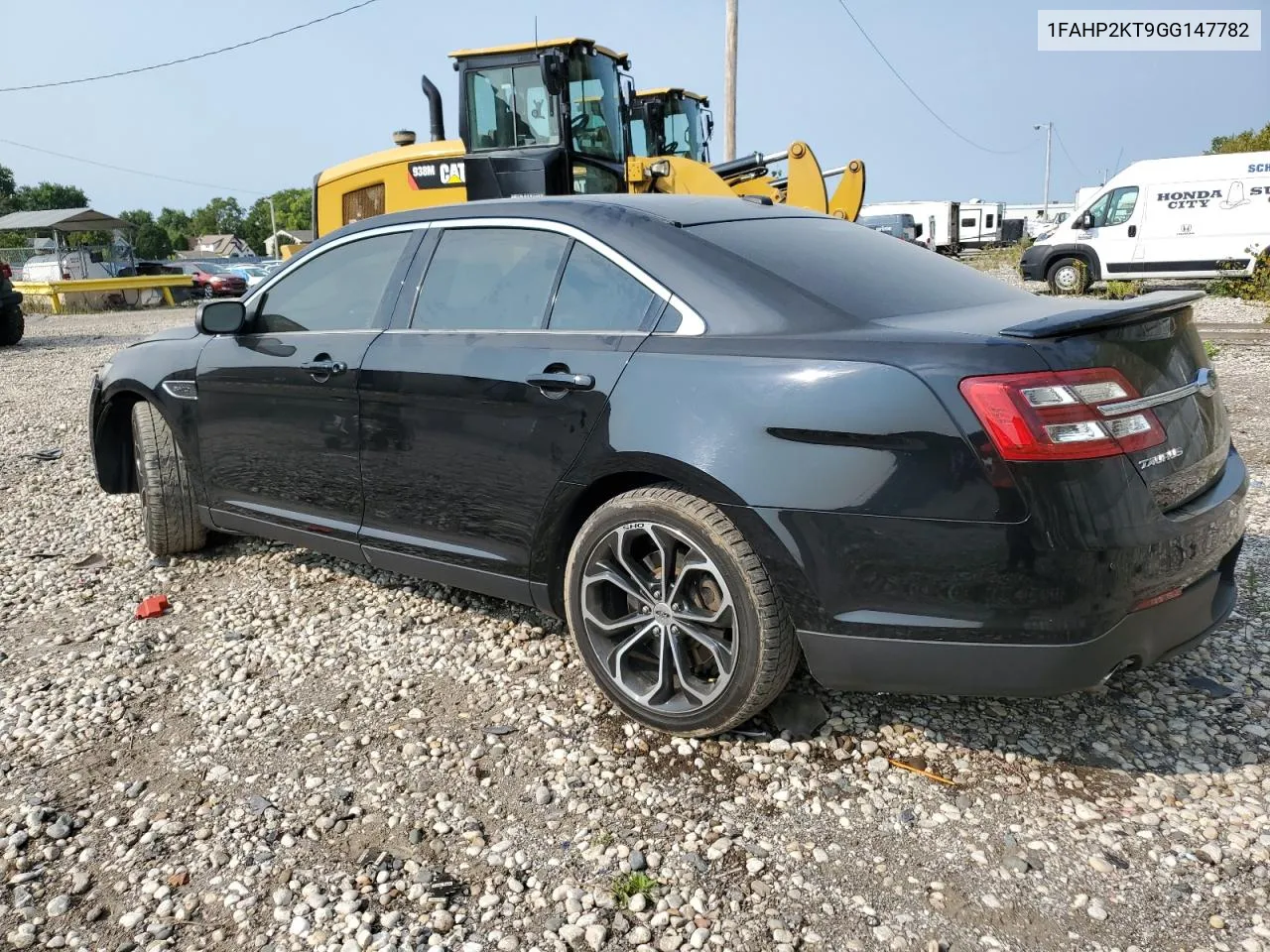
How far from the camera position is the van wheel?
722 inches

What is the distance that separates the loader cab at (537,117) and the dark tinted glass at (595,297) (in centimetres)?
742

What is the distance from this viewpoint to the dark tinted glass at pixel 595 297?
3062mm

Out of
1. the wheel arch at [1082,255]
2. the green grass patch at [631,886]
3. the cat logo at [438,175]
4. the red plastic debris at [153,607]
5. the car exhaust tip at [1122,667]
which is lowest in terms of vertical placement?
the green grass patch at [631,886]

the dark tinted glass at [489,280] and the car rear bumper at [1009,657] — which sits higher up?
the dark tinted glass at [489,280]

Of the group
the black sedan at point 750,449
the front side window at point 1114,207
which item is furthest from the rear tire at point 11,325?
the front side window at point 1114,207

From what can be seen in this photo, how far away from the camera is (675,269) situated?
3.01 m

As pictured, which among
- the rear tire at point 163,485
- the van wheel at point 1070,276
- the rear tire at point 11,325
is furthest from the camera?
the van wheel at point 1070,276

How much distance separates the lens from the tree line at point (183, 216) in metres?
93.0

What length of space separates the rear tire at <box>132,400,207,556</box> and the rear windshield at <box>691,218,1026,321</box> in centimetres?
287

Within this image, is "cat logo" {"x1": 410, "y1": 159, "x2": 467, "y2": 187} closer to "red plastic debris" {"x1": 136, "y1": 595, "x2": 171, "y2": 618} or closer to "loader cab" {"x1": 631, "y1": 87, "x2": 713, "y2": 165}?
"loader cab" {"x1": 631, "y1": 87, "x2": 713, "y2": 165}

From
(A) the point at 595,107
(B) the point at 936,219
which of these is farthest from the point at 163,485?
(B) the point at 936,219

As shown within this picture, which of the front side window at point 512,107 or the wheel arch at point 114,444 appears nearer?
the wheel arch at point 114,444

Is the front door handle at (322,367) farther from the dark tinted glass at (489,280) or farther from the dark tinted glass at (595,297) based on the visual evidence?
the dark tinted glass at (595,297)

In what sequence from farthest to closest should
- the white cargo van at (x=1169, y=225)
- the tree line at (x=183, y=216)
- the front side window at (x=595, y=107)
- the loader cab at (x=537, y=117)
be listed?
the tree line at (x=183, y=216)
the white cargo van at (x=1169, y=225)
the front side window at (x=595, y=107)
the loader cab at (x=537, y=117)
